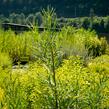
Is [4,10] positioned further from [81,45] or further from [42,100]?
[42,100]

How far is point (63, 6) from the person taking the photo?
10956 cm

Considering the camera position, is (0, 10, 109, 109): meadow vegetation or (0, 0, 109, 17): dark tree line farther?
(0, 0, 109, 17): dark tree line

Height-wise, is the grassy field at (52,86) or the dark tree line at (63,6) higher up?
the grassy field at (52,86)

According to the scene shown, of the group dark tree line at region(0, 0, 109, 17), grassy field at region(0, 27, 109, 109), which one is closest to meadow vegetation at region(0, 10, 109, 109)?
grassy field at region(0, 27, 109, 109)

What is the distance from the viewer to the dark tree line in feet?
339

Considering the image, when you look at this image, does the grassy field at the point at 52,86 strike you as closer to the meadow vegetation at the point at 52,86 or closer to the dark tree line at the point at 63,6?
the meadow vegetation at the point at 52,86

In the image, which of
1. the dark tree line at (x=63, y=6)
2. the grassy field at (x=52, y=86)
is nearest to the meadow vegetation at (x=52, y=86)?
the grassy field at (x=52, y=86)

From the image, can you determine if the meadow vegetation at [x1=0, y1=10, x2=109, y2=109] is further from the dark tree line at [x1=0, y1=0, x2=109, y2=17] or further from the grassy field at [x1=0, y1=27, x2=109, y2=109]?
the dark tree line at [x1=0, y1=0, x2=109, y2=17]

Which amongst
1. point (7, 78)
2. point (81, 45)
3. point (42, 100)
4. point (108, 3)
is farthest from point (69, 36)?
point (108, 3)

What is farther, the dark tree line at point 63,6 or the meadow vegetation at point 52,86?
the dark tree line at point 63,6

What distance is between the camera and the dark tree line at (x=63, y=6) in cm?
10319

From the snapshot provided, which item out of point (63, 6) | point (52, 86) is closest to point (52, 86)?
point (52, 86)

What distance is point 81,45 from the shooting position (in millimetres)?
20312

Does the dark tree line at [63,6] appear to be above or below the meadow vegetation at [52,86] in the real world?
below
